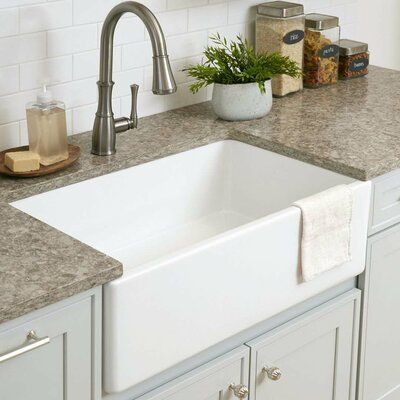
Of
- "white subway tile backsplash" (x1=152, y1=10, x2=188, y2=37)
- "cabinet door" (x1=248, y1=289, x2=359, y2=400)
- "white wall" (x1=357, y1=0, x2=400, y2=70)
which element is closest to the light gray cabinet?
"cabinet door" (x1=248, y1=289, x2=359, y2=400)

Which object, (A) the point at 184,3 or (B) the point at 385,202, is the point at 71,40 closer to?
(A) the point at 184,3

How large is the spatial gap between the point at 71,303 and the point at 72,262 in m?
0.10

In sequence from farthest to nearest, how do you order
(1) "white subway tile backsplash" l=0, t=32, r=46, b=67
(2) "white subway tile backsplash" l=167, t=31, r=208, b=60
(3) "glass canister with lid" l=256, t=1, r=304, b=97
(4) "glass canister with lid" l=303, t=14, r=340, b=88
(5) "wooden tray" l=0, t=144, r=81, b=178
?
(4) "glass canister with lid" l=303, t=14, r=340, b=88 → (3) "glass canister with lid" l=256, t=1, r=304, b=97 → (2) "white subway tile backsplash" l=167, t=31, r=208, b=60 → (1) "white subway tile backsplash" l=0, t=32, r=46, b=67 → (5) "wooden tray" l=0, t=144, r=81, b=178

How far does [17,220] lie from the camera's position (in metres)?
2.20

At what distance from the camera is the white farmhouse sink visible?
80.4 inches

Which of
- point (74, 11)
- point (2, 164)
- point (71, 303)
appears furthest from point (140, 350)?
point (74, 11)

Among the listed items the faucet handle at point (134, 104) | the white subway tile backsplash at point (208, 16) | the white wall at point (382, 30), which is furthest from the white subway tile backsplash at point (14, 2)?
the white wall at point (382, 30)

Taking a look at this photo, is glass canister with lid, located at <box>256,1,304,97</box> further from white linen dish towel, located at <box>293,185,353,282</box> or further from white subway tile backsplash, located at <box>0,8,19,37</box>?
white subway tile backsplash, located at <box>0,8,19,37</box>

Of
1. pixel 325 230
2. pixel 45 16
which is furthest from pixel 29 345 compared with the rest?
pixel 45 16

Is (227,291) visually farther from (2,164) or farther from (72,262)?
(2,164)

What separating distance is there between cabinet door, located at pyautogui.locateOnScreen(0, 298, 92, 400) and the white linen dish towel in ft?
2.10

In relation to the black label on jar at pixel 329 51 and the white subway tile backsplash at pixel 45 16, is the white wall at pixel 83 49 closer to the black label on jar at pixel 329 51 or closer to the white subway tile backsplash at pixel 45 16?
the white subway tile backsplash at pixel 45 16

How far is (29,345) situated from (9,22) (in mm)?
1016

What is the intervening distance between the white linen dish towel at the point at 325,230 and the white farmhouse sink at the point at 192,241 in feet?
0.08
